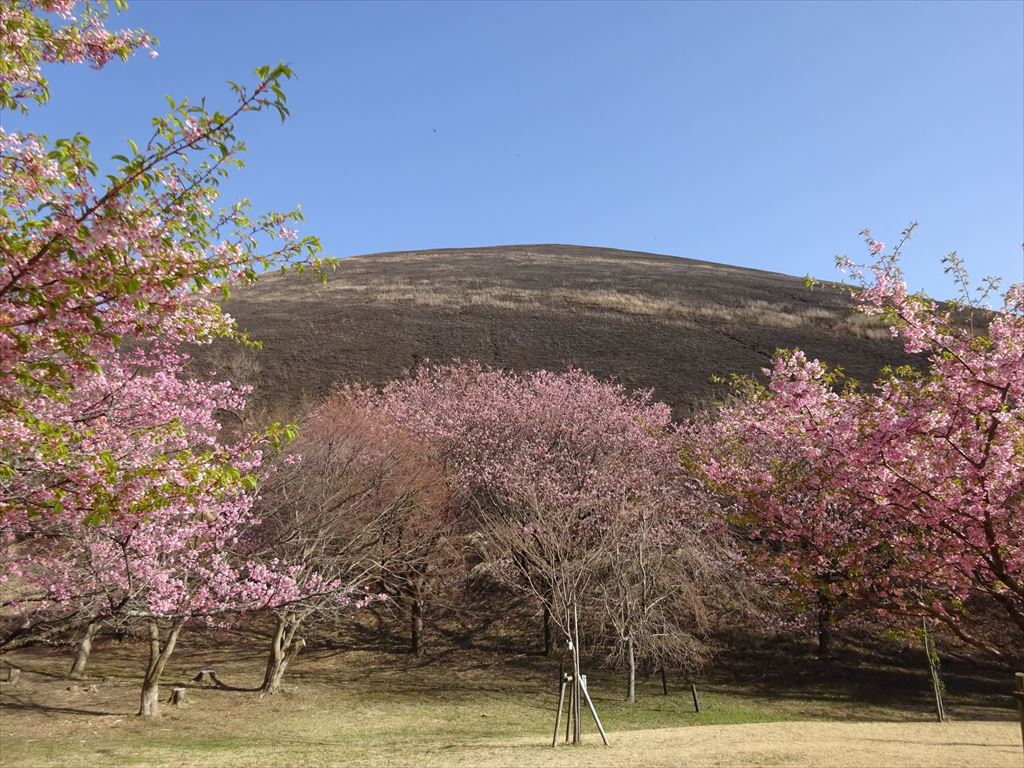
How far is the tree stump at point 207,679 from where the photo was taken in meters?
20.1

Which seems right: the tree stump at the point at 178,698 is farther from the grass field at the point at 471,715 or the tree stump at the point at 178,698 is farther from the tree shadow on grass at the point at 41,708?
the tree shadow on grass at the point at 41,708

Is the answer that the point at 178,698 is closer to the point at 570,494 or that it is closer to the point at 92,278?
the point at 570,494

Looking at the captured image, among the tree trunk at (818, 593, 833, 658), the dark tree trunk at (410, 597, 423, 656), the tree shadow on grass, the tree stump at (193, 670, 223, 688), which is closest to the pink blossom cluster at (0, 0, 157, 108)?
the tree shadow on grass

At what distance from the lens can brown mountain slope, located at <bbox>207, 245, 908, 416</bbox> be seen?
47844mm

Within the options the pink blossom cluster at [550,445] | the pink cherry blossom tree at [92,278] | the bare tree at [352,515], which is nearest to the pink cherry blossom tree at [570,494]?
the pink blossom cluster at [550,445]

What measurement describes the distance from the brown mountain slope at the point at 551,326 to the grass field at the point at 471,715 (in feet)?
63.4

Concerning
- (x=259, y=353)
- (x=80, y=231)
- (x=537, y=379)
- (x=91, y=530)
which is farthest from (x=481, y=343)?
(x=80, y=231)

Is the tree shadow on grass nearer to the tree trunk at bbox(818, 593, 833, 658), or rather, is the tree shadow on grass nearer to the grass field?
the grass field

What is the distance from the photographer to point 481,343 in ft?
174

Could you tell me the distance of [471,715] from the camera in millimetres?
18078

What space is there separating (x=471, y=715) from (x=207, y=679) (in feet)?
28.6

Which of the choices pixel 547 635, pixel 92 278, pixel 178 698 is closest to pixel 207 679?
pixel 178 698

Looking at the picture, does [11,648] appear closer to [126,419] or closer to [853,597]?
[126,419]

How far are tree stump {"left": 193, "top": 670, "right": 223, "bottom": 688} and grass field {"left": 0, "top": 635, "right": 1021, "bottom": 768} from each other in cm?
34
